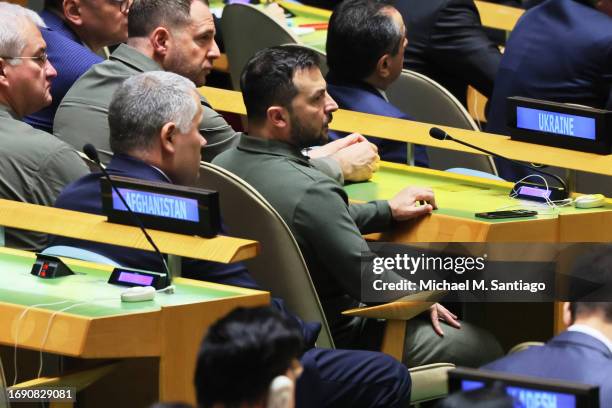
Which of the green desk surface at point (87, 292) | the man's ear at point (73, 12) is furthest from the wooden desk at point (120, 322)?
the man's ear at point (73, 12)

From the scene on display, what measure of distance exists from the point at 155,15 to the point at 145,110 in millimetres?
1053

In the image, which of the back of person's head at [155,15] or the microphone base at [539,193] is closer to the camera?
the microphone base at [539,193]

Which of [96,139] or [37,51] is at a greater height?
[37,51]

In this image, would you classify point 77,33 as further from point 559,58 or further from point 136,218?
point 136,218

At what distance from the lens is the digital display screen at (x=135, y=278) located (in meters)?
3.59

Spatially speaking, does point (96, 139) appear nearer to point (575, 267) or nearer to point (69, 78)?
point (69, 78)

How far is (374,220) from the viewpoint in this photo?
4.44 metres

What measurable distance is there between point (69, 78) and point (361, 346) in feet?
4.80

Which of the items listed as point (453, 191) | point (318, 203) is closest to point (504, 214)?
point (453, 191)

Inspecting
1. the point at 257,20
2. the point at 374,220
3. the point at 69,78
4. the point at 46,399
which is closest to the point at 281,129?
the point at 374,220

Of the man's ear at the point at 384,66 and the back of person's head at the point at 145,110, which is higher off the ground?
the back of person's head at the point at 145,110

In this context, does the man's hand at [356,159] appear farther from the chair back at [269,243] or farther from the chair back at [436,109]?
the chair back at [436,109]

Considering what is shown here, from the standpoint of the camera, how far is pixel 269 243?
13.7ft

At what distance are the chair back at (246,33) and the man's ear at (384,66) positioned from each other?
1.00 metres
